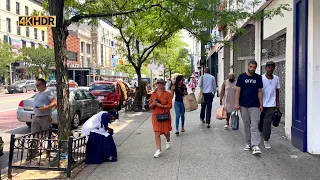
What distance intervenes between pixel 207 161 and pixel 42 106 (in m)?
3.40

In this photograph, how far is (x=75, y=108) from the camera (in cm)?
1165

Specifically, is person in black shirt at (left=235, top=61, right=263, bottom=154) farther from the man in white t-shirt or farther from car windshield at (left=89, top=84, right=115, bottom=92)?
car windshield at (left=89, top=84, right=115, bottom=92)

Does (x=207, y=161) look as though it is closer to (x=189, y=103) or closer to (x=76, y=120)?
(x=189, y=103)

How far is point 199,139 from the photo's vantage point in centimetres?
838

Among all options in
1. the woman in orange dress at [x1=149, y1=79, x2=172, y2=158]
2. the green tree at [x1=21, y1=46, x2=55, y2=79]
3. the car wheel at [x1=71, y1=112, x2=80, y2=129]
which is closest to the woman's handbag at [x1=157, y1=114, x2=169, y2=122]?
the woman in orange dress at [x1=149, y1=79, x2=172, y2=158]

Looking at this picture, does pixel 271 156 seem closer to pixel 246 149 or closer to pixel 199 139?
pixel 246 149

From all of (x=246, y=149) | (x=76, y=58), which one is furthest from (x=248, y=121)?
(x=76, y=58)

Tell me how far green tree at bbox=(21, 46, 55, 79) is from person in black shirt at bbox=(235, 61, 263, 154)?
46.7m

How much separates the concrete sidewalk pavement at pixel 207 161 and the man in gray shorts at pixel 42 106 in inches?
57.6

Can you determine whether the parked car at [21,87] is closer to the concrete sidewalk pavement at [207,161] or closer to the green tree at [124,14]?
the green tree at [124,14]

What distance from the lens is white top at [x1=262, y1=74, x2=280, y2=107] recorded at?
6.96 metres

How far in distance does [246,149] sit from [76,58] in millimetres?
72670

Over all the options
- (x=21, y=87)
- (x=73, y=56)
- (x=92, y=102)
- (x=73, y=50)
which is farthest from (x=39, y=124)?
(x=73, y=50)

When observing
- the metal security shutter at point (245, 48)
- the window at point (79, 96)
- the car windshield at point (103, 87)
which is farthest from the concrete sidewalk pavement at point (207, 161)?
the car windshield at point (103, 87)
